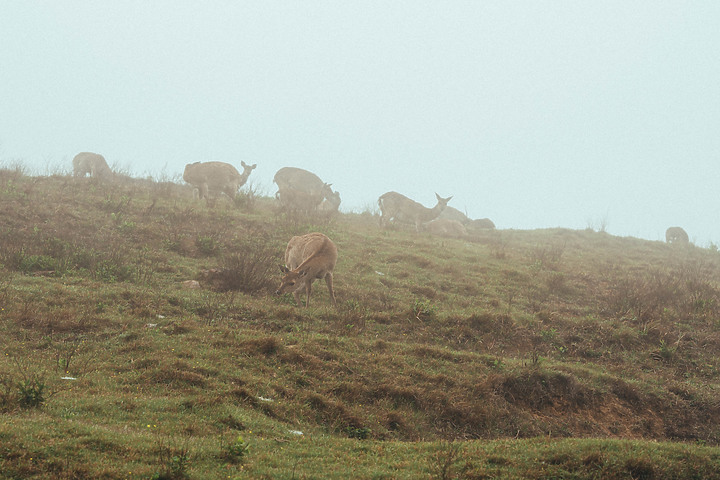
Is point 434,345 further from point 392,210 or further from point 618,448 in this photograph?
point 392,210

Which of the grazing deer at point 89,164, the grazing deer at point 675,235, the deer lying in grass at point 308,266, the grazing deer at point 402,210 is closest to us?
the deer lying in grass at point 308,266

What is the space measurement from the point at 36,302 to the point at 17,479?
586 centimetres

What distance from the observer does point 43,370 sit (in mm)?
7414

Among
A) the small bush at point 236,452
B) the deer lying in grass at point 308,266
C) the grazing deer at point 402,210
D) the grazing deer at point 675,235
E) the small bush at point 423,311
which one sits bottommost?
the small bush at point 236,452

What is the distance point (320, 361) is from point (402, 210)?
61.3 feet

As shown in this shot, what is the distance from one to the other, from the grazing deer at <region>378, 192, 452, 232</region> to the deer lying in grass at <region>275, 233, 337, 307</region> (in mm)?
13594

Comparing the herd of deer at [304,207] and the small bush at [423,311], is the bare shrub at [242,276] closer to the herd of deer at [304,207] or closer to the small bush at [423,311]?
the herd of deer at [304,207]

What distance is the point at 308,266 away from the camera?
12.1 m

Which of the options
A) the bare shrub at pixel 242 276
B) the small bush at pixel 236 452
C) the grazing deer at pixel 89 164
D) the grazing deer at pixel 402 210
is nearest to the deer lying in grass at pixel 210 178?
the grazing deer at pixel 402 210

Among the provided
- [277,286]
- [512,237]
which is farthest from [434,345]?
[512,237]

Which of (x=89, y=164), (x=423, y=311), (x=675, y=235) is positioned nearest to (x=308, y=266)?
(x=423, y=311)

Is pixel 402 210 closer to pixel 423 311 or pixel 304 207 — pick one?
pixel 304 207

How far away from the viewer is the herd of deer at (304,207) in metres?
12.2

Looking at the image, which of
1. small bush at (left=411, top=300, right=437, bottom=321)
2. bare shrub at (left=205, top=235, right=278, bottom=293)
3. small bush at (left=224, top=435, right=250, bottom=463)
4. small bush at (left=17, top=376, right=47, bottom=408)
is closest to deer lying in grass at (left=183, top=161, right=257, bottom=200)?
bare shrub at (left=205, top=235, right=278, bottom=293)
